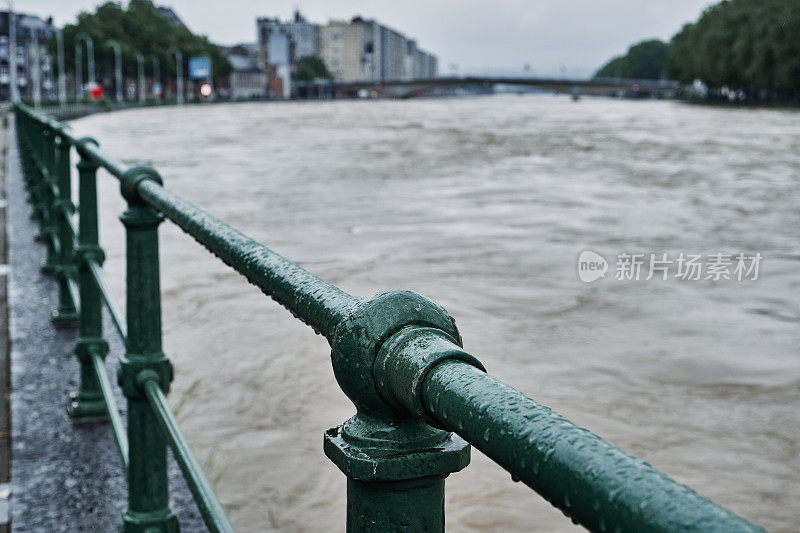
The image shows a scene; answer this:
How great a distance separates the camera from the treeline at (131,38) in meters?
80.1

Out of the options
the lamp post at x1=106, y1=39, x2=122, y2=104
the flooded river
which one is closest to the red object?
the lamp post at x1=106, y1=39, x2=122, y2=104

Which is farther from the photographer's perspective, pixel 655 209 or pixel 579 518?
pixel 655 209

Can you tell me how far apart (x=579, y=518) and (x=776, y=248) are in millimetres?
11997

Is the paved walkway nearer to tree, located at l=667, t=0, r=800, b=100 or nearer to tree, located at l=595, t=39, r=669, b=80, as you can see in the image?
tree, located at l=667, t=0, r=800, b=100

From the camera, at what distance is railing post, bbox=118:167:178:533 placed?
214 cm

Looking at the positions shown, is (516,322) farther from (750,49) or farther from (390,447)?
(750,49)

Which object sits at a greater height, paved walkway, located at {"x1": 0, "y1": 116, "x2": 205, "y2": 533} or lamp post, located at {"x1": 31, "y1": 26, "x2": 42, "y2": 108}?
lamp post, located at {"x1": 31, "y1": 26, "x2": 42, "y2": 108}

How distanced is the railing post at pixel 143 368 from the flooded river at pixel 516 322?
2.10m

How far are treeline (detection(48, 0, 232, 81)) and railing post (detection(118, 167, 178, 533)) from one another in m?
82.4

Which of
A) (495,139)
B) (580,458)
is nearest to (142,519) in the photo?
(580,458)

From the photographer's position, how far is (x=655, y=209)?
1480 centimetres

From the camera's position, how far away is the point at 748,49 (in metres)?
65.6

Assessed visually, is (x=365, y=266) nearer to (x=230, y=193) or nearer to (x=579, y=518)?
(x=230, y=193)

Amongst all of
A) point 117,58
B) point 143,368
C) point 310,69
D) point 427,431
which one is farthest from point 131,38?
point 427,431
